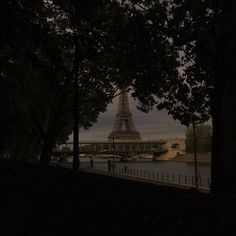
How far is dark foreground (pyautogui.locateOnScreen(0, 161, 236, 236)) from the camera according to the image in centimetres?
594

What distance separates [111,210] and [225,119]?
404 centimetres

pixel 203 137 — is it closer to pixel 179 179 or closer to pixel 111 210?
pixel 179 179

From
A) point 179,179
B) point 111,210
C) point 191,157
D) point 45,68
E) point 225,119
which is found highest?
point 191,157

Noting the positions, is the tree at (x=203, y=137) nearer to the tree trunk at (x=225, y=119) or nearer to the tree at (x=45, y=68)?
the tree at (x=45, y=68)

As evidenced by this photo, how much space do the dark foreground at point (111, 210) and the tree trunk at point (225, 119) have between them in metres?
2.01

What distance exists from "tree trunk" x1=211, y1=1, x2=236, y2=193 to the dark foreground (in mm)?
2012

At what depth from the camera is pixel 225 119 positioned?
34.4 ft

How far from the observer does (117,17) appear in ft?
51.1

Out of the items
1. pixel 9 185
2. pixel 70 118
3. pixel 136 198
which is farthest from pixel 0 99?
pixel 136 198

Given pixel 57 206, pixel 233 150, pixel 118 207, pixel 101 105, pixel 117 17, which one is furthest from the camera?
pixel 101 105

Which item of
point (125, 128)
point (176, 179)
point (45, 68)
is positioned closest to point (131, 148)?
point (125, 128)

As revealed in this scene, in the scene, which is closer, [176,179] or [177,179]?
[177,179]

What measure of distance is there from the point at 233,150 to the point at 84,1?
5.38 m

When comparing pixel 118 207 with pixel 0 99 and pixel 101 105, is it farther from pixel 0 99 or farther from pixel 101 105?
pixel 101 105
